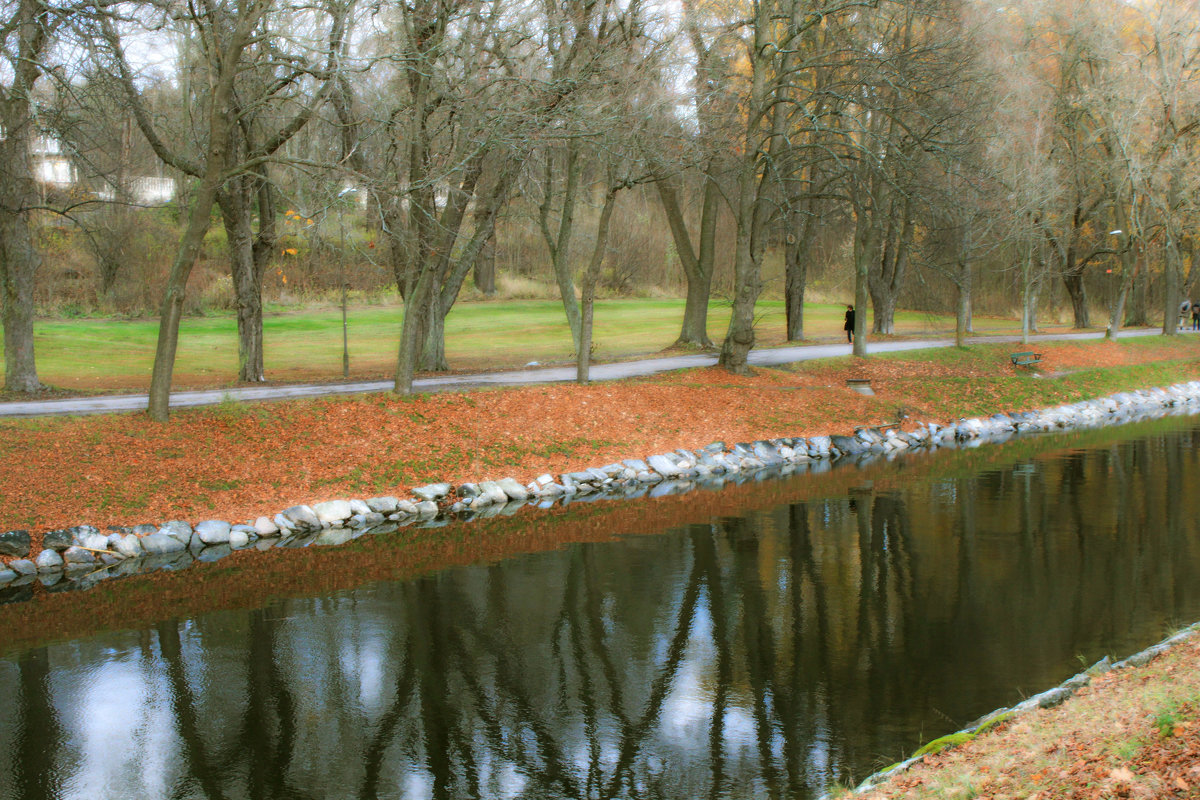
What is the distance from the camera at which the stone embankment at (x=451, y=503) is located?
12906mm

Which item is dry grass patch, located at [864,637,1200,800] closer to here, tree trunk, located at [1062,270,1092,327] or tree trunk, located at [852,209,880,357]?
tree trunk, located at [852,209,880,357]

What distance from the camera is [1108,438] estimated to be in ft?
79.5

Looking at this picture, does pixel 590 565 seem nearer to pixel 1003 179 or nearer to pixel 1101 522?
pixel 1101 522

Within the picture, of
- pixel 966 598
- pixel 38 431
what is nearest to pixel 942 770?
pixel 966 598

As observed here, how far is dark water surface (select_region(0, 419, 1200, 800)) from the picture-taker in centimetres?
730

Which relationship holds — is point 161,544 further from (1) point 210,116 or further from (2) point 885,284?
(2) point 885,284

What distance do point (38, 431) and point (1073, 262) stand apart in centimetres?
4243

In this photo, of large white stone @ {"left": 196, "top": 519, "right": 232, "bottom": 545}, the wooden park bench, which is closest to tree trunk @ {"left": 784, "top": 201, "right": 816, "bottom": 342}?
the wooden park bench

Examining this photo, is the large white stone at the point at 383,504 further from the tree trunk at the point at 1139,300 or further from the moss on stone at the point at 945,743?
the tree trunk at the point at 1139,300

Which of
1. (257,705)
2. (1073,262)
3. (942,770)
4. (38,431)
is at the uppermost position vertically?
(1073,262)

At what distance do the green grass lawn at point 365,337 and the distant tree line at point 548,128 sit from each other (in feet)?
11.0

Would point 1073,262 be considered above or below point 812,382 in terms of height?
above

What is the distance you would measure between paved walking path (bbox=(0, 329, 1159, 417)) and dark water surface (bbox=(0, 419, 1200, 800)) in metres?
8.18

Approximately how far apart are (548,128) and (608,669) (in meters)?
11.3
